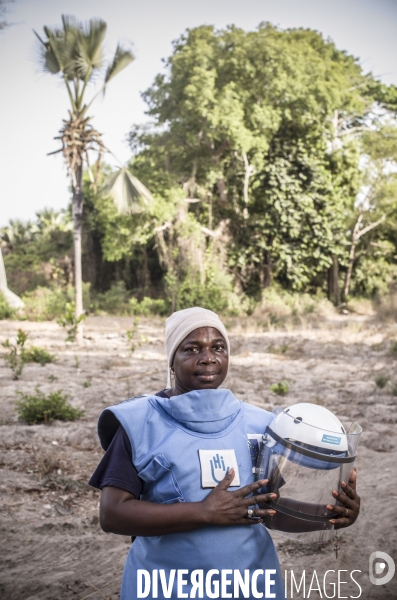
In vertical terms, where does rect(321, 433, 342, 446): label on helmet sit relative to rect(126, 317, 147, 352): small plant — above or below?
above

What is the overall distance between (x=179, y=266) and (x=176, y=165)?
10.8ft

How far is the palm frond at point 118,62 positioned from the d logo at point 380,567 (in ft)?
39.2

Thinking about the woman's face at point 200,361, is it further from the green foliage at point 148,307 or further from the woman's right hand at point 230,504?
the green foliage at point 148,307

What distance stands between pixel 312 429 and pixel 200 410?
0.30 meters

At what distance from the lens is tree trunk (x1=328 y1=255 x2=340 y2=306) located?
18.6 m

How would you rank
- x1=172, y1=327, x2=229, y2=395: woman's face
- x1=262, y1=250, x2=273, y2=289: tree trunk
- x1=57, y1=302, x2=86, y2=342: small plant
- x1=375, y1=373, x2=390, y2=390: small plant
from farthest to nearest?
1. x1=262, y1=250, x2=273, y2=289: tree trunk
2. x1=57, y1=302, x2=86, y2=342: small plant
3. x1=375, y1=373, x2=390, y2=390: small plant
4. x1=172, y1=327, x2=229, y2=395: woman's face

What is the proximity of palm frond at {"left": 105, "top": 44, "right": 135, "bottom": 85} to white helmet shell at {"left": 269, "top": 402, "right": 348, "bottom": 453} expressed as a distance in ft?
41.0

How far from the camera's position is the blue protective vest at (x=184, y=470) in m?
1.35

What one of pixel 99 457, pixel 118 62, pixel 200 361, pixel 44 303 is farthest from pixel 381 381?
pixel 44 303

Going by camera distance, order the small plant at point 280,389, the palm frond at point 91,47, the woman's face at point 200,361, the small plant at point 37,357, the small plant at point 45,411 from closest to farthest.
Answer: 1. the woman's face at point 200,361
2. the small plant at point 45,411
3. the small plant at point 280,389
4. the small plant at point 37,357
5. the palm frond at point 91,47

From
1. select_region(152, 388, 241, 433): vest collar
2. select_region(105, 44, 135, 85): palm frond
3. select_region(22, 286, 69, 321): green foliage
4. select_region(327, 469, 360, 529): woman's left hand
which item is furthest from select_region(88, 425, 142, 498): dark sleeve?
select_region(22, 286, 69, 321): green foliage

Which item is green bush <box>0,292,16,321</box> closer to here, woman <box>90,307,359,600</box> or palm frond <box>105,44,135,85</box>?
palm frond <box>105,44,135,85</box>

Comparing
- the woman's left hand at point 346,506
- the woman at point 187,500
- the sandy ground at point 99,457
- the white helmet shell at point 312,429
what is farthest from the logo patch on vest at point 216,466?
the sandy ground at point 99,457

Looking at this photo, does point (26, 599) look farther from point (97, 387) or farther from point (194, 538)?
point (97, 387)
